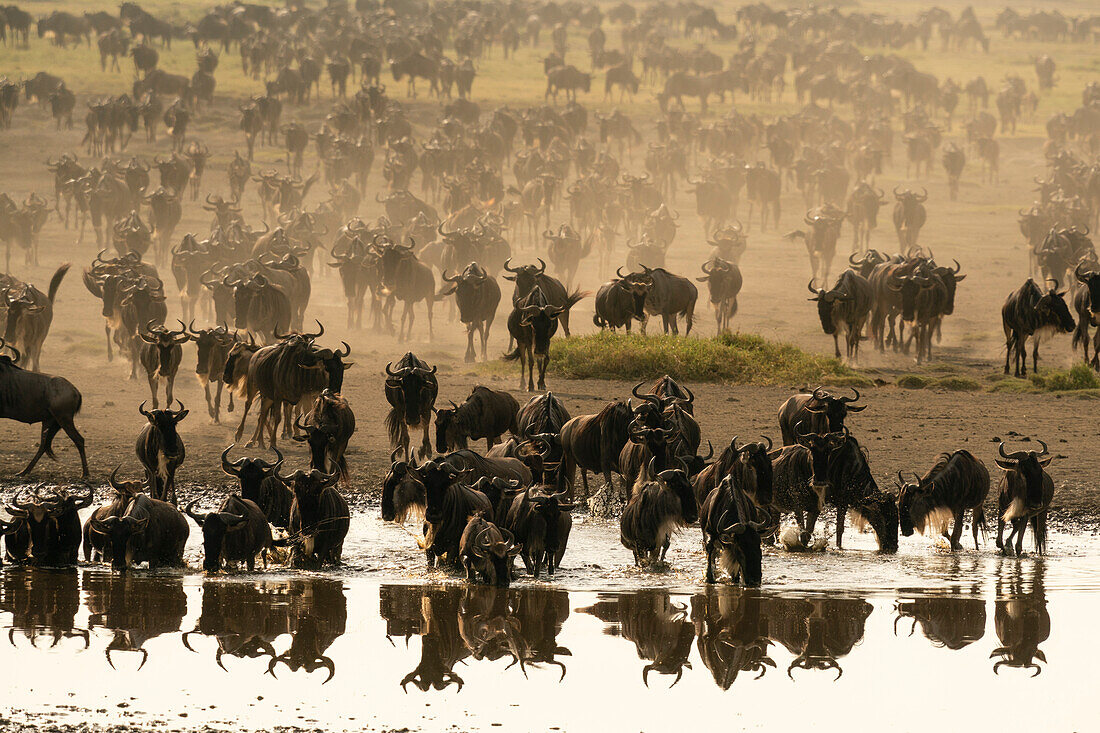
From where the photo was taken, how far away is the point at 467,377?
2194 cm

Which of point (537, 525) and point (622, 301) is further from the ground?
point (622, 301)

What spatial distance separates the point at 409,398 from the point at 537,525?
506 cm

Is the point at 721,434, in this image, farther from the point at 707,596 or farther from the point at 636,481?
the point at 707,596

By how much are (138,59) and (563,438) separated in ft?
175

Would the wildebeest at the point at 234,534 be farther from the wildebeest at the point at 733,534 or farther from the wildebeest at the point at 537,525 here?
the wildebeest at the point at 733,534

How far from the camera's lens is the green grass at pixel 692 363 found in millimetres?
21172

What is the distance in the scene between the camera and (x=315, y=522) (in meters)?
11.0

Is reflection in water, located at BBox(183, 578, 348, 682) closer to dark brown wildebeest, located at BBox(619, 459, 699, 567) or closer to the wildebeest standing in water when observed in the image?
dark brown wildebeest, located at BBox(619, 459, 699, 567)

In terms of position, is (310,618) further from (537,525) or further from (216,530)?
(537,525)

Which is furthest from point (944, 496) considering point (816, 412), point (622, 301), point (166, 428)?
point (622, 301)

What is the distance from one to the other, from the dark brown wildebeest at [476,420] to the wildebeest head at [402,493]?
344 cm

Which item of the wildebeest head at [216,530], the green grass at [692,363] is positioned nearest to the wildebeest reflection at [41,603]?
the wildebeest head at [216,530]

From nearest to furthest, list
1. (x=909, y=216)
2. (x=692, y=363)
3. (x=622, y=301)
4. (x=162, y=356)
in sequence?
(x=162, y=356)
(x=692, y=363)
(x=622, y=301)
(x=909, y=216)

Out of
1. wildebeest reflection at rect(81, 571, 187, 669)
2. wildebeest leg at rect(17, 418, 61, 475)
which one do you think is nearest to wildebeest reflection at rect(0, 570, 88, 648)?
wildebeest reflection at rect(81, 571, 187, 669)
